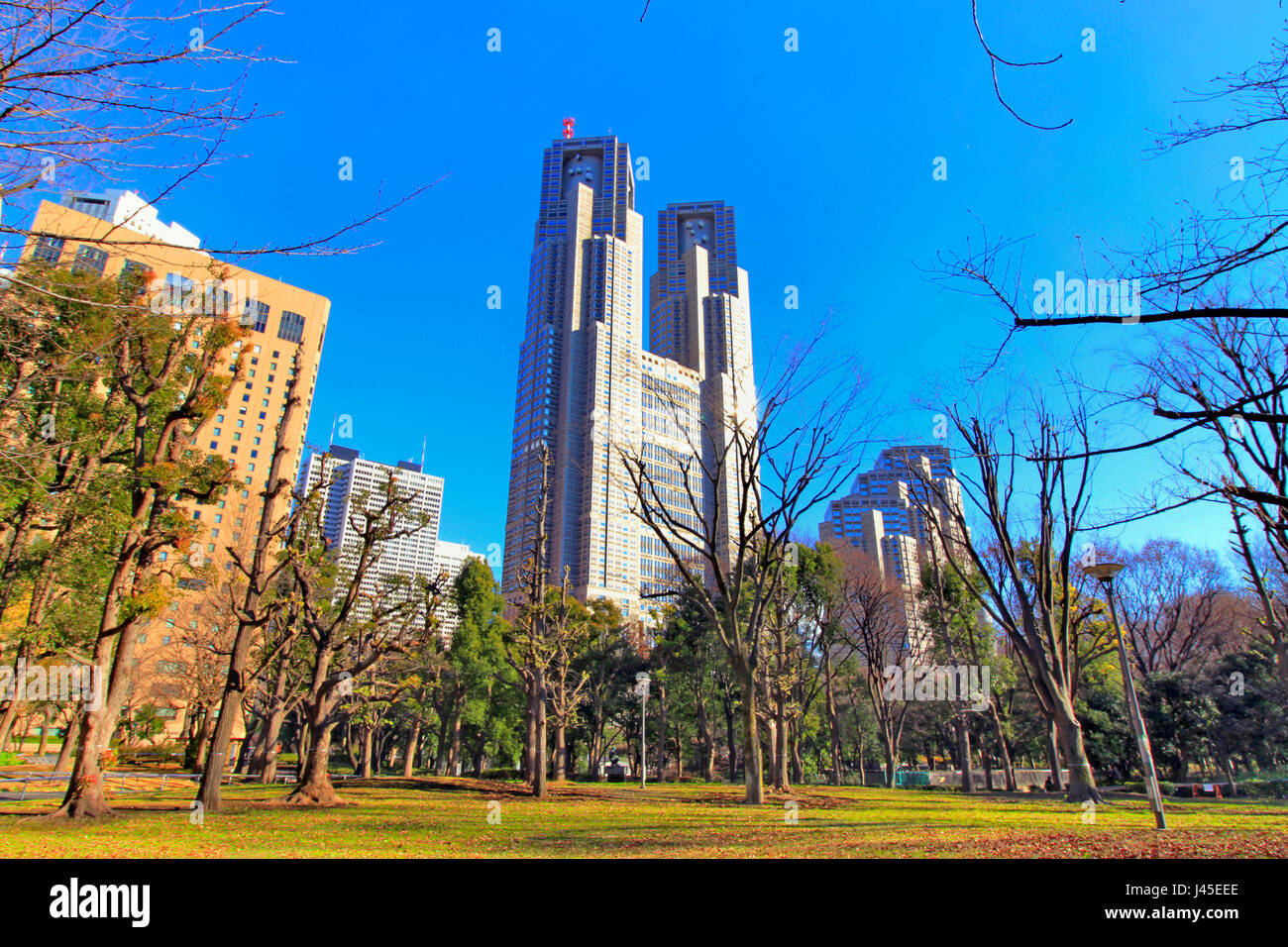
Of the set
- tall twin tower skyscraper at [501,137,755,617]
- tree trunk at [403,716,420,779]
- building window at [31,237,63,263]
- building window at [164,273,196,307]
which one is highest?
tall twin tower skyscraper at [501,137,755,617]

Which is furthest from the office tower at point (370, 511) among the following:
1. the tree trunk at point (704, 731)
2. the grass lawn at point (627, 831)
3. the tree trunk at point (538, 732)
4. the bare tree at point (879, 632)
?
the bare tree at point (879, 632)

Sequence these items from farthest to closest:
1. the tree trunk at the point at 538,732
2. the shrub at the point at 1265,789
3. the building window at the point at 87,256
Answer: the shrub at the point at 1265,789
the tree trunk at the point at 538,732
the building window at the point at 87,256

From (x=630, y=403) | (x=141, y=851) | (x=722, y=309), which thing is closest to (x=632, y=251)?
(x=722, y=309)

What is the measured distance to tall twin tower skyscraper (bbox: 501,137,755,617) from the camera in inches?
3337

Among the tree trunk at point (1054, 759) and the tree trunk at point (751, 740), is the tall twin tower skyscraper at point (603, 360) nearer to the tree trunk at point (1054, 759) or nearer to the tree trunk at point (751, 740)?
the tree trunk at point (1054, 759)

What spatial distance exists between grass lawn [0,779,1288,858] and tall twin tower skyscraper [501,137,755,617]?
165ft

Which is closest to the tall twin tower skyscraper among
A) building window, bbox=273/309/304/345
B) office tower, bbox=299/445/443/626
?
building window, bbox=273/309/304/345

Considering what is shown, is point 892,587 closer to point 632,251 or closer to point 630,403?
point 630,403

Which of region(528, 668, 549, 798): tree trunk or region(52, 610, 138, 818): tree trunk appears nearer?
region(52, 610, 138, 818): tree trunk

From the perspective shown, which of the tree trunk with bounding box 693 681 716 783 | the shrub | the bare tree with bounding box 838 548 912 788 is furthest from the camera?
the tree trunk with bounding box 693 681 716 783

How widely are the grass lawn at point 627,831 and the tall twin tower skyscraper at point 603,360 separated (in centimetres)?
5018

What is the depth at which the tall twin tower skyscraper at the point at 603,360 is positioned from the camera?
84750 millimetres

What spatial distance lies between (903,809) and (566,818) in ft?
26.7

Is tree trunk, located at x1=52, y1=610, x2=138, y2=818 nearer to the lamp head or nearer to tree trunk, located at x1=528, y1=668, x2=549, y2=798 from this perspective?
tree trunk, located at x1=528, y1=668, x2=549, y2=798
